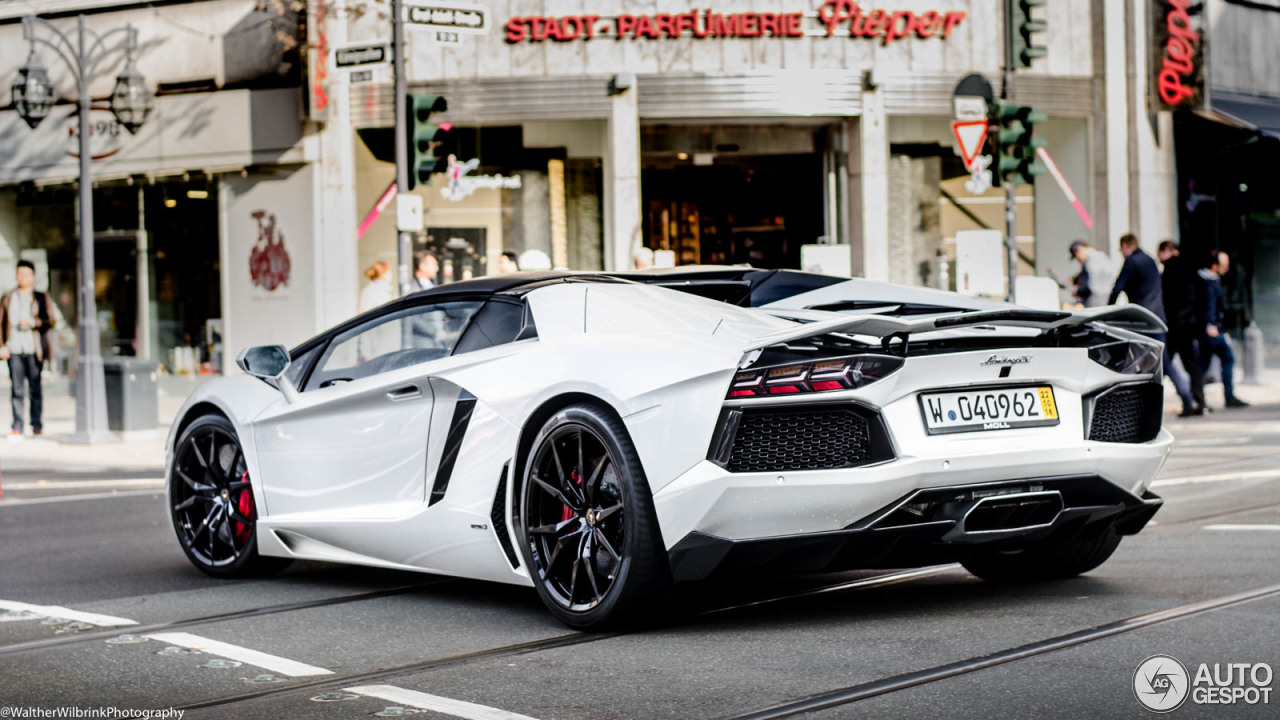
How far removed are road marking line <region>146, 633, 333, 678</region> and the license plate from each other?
2063 millimetres

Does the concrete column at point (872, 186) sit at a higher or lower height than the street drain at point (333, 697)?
higher

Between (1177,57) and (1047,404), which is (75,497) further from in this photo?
(1177,57)

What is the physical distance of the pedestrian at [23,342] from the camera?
18484 millimetres

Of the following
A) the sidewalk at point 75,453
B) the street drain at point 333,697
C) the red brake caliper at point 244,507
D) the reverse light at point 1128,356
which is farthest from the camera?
the sidewalk at point 75,453

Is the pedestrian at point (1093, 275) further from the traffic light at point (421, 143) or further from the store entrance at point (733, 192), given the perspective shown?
the traffic light at point (421, 143)

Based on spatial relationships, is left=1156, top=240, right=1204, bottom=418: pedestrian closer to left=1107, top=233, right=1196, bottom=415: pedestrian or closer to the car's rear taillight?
left=1107, top=233, right=1196, bottom=415: pedestrian

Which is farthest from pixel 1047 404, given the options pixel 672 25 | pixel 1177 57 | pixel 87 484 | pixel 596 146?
pixel 1177 57

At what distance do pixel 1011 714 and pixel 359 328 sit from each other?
147 inches

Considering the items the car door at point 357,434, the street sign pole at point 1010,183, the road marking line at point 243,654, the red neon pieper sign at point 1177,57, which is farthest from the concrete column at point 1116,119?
the road marking line at point 243,654

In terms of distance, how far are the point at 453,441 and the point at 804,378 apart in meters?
1.56

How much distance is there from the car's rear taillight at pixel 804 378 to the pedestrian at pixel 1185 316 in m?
13.0

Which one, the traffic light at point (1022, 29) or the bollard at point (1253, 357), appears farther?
the bollard at point (1253, 357)

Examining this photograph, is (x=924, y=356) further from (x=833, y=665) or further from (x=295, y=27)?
(x=295, y=27)

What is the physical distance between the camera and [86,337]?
18453mm
